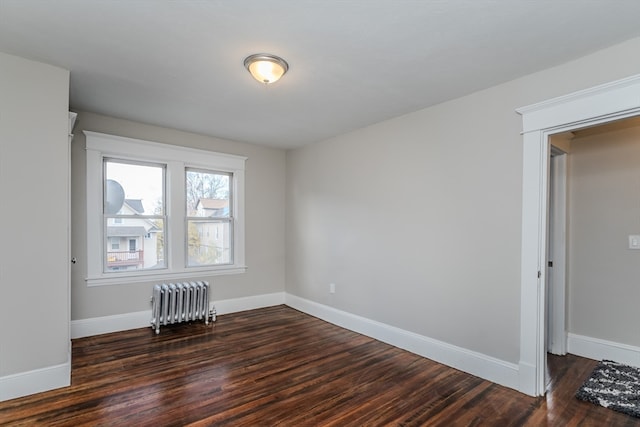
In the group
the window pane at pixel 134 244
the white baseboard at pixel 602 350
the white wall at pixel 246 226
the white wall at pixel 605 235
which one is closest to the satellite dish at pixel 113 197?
the window pane at pixel 134 244

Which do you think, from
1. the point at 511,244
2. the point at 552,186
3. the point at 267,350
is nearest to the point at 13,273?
the point at 267,350

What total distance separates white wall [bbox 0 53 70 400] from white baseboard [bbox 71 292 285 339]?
4.09 feet

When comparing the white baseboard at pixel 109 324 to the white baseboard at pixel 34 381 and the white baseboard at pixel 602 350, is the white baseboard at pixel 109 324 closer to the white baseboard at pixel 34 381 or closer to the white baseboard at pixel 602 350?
the white baseboard at pixel 34 381

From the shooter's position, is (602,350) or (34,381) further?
(602,350)

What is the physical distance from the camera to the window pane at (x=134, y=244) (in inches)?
158

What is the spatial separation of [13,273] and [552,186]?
4958mm

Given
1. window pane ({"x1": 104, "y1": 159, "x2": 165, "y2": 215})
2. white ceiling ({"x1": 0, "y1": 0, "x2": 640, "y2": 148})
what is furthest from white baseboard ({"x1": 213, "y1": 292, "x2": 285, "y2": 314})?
white ceiling ({"x1": 0, "y1": 0, "x2": 640, "y2": 148})

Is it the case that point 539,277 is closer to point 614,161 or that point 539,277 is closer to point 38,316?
point 614,161

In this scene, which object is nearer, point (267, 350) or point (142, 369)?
point (142, 369)

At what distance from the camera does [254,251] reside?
517cm

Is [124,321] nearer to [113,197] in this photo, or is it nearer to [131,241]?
[131,241]

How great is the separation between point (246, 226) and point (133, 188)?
163 centimetres

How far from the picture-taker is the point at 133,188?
4195 mm

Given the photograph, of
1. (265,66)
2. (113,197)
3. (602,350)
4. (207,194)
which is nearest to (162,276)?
(113,197)
